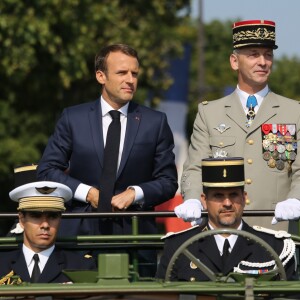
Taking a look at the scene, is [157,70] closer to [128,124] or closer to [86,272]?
[128,124]

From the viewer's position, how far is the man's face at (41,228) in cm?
914

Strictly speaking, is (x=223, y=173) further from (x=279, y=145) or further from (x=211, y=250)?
(x=279, y=145)

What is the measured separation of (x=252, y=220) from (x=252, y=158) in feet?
1.39

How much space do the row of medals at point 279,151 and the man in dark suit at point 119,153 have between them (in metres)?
0.67

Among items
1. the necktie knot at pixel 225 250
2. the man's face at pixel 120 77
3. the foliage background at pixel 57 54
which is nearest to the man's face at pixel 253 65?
the man's face at pixel 120 77

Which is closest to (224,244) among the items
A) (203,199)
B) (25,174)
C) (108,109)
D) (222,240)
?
(222,240)

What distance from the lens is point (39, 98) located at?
30156 mm

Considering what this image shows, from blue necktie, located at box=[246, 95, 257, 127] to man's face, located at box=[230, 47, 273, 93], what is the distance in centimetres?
13

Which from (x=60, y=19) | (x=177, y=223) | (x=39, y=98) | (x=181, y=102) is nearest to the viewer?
(x=177, y=223)

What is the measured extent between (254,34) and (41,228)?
2.05m

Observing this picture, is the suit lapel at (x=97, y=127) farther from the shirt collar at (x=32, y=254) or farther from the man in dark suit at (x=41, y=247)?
the shirt collar at (x=32, y=254)

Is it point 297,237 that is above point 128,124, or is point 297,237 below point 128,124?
below

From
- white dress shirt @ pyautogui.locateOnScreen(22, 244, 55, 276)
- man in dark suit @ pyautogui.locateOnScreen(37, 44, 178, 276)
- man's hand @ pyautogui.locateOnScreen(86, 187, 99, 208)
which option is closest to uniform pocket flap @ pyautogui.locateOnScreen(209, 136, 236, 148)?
man in dark suit @ pyautogui.locateOnScreen(37, 44, 178, 276)

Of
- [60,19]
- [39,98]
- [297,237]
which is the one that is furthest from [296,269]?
[39,98]
